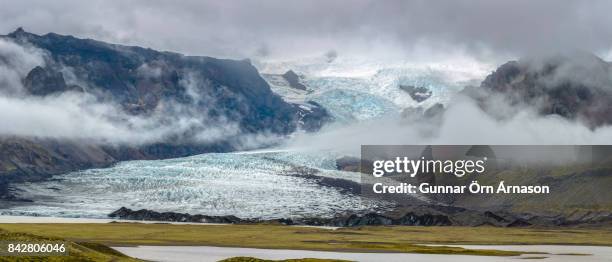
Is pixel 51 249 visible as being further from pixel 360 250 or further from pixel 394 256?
pixel 360 250

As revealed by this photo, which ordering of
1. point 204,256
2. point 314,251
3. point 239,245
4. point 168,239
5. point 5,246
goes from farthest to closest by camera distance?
point 168,239, point 239,245, point 314,251, point 204,256, point 5,246

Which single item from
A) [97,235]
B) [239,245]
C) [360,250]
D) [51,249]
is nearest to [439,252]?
[360,250]

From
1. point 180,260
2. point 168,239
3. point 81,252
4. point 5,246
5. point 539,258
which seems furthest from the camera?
point 168,239

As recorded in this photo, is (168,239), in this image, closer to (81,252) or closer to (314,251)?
(314,251)

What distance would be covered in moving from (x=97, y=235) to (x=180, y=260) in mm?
69389

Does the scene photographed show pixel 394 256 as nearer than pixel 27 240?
No

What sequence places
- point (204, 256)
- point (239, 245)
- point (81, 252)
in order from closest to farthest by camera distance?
1. point (81, 252)
2. point (204, 256)
3. point (239, 245)

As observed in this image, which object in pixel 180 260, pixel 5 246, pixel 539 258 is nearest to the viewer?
pixel 5 246

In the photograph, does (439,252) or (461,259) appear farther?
(439,252)

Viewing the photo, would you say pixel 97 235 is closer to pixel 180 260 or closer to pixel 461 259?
pixel 180 260

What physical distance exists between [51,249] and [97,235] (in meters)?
101

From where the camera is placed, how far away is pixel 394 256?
152750 mm

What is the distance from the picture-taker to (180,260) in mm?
128750

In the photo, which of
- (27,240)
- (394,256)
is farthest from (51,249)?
(394,256)
